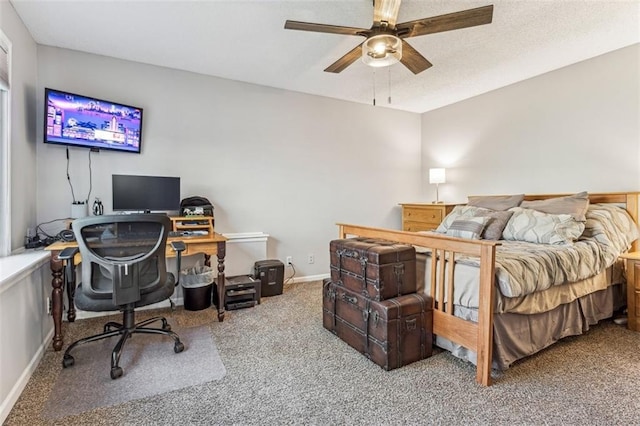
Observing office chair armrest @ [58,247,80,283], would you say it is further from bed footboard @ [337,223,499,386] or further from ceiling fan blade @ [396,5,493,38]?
ceiling fan blade @ [396,5,493,38]

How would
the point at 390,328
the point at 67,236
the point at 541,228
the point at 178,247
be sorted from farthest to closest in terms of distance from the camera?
the point at 541,228 → the point at 67,236 → the point at 178,247 → the point at 390,328

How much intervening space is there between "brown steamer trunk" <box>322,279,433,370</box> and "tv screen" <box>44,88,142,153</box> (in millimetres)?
2648

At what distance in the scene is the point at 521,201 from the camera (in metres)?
3.63

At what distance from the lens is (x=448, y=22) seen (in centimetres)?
199

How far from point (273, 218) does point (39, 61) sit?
2727mm

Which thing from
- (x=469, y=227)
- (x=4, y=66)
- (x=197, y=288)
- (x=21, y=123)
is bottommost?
(x=197, y=288)

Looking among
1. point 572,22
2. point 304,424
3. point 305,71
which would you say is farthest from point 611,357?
point 305,71

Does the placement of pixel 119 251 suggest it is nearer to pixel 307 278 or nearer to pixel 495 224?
pixel 307 278

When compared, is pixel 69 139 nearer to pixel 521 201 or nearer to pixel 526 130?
pixel 521 201

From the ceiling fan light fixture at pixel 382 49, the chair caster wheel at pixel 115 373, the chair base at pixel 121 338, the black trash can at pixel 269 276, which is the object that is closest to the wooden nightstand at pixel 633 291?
the ceiling fan light fixture at pixel 382 49

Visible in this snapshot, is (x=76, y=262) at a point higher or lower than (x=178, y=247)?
lower

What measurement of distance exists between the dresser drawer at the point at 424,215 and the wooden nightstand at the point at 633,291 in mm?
1908

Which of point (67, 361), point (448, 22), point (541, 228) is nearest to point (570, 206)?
point (541, 228)

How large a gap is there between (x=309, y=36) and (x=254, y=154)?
5.31ft
